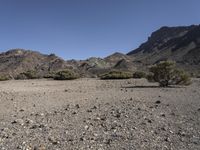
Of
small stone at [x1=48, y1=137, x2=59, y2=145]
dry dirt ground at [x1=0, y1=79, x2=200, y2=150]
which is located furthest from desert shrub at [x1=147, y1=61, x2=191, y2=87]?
small stone at [x1=48, y1=137, x2=59, y2=145]

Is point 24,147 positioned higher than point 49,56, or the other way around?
point 49,56

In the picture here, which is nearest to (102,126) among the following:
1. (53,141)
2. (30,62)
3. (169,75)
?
(53,141)

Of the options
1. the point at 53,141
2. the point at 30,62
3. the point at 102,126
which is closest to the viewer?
the point at 53,141

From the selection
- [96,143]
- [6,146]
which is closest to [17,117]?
[6,146]

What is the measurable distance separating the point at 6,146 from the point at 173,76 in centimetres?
1795

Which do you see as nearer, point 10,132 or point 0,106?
point 10,132

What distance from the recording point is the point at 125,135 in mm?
7910

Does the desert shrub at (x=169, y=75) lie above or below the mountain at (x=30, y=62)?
below

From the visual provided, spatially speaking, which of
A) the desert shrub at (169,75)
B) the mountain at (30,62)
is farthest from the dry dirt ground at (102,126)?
the mountain at (30,62)

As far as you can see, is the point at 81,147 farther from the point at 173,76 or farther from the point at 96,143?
the point at 173,76

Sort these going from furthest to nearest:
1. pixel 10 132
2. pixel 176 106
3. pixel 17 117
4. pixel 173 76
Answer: pixel 173 76 → pixel 176 106 → pixel 17 117 → pixel 10 132

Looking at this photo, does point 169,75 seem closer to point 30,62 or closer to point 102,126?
point 102,126

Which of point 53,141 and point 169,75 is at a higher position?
point 169,75

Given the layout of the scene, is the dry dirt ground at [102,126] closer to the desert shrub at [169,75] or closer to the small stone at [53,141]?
the small stone at [53,141]
